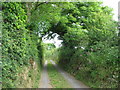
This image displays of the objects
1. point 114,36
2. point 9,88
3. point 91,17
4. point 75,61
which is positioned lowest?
point 75,61

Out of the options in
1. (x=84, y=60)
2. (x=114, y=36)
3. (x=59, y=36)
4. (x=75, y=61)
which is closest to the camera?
(x=114, y=36)

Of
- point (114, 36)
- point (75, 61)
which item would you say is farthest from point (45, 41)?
point (114, 36)

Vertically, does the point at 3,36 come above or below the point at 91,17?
below

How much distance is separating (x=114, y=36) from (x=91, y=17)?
5901 mm

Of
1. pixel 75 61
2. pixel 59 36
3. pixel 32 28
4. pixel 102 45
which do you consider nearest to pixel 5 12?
pixel 32 28

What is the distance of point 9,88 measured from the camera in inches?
109

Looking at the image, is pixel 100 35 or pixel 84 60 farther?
pixel 84 60

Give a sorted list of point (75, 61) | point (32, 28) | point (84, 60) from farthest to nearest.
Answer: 1. point (75, 61)
2. point (84, 60)
3. point (32, 28)

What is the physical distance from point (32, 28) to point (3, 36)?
15.4 feet

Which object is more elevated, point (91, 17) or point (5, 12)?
point (91, 17)

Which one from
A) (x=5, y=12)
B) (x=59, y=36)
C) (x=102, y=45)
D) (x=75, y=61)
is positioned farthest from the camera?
(x=59, y=36)

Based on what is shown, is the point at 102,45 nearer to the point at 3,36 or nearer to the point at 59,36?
the point at 3,36

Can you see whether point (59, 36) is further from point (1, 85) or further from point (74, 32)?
point (1, 85)

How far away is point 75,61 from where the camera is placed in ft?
37.3
